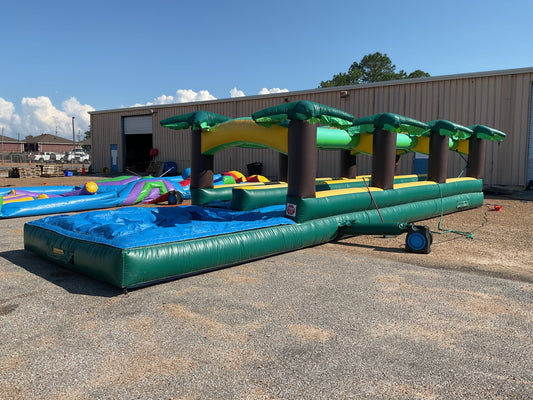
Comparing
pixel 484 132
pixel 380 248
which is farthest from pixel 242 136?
pixel 484 132

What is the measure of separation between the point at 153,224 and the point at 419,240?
3491 mm

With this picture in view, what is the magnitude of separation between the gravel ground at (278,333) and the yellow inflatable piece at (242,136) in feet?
6.87

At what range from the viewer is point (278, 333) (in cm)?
316

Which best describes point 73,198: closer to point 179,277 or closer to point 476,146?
point 179,277

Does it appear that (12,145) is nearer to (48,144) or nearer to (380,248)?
(48,144)

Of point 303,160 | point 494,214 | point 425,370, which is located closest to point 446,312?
point 425,370

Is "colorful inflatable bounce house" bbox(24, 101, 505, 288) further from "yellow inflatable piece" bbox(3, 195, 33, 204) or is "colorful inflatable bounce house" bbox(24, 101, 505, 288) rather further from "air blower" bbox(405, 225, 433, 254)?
"yellow inflatable piece" bbox(3, 195, 33, 204)

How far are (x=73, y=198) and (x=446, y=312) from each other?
339 inches

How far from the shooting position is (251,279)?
178 inches

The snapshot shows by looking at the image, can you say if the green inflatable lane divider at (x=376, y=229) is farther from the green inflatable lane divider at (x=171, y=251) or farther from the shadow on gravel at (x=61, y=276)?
the shadow on gravel at (x=61, y=276)

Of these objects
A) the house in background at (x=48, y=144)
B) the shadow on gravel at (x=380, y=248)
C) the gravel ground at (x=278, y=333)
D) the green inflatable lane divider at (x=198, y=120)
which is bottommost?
the gravel ground at (x=278, y=333)

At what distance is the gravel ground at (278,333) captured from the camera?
2459 mm

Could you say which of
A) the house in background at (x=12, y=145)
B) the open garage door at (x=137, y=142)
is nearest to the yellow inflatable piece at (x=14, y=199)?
the open garage door at (x=137, y=142)

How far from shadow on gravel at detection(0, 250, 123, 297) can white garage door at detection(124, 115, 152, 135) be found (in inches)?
734
